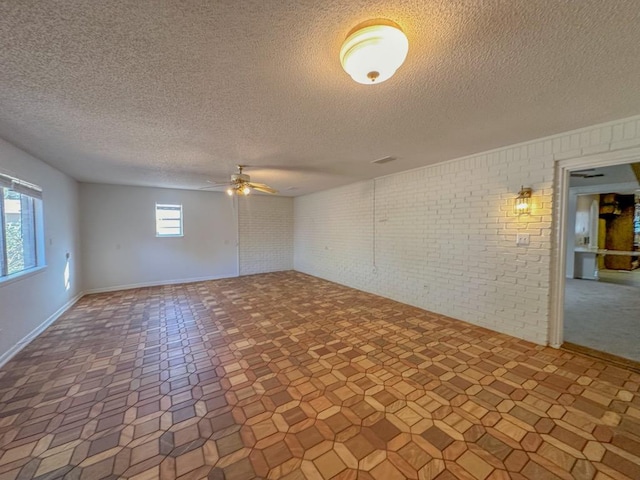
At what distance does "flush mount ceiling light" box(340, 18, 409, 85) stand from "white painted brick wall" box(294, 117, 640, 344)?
2826mm

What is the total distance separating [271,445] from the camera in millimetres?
1739

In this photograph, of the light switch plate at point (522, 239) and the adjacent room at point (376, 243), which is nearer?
the adjacent room at point (376, 243)

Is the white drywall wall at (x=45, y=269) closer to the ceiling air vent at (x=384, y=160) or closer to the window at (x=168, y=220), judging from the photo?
the window at (x=168, y=220)

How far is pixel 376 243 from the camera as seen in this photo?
5.47 m

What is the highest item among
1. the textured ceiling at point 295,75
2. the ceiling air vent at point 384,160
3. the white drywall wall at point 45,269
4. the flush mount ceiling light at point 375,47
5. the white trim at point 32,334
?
the ceiling air vent at point 384,160

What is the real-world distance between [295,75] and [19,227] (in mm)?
4190

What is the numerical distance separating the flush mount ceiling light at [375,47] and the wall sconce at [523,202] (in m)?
2.84

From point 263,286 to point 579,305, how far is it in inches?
255

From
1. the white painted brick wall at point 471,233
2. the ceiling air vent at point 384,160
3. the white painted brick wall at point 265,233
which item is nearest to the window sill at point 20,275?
the white painted brick wall at point 265,233

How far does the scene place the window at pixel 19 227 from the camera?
296 cm

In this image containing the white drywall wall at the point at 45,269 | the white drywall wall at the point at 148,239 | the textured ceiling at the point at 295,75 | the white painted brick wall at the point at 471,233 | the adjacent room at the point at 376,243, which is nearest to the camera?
the textured ceiling at the point at 295,75

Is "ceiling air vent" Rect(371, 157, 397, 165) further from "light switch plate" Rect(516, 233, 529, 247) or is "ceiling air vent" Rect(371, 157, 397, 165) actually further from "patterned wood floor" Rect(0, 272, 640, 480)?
"patterned wood floor" Rect(0, 272, 640, 480)

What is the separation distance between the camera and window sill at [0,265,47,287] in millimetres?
2812

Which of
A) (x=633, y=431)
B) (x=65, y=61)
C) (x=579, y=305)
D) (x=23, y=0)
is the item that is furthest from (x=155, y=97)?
(x=579, y=305)
